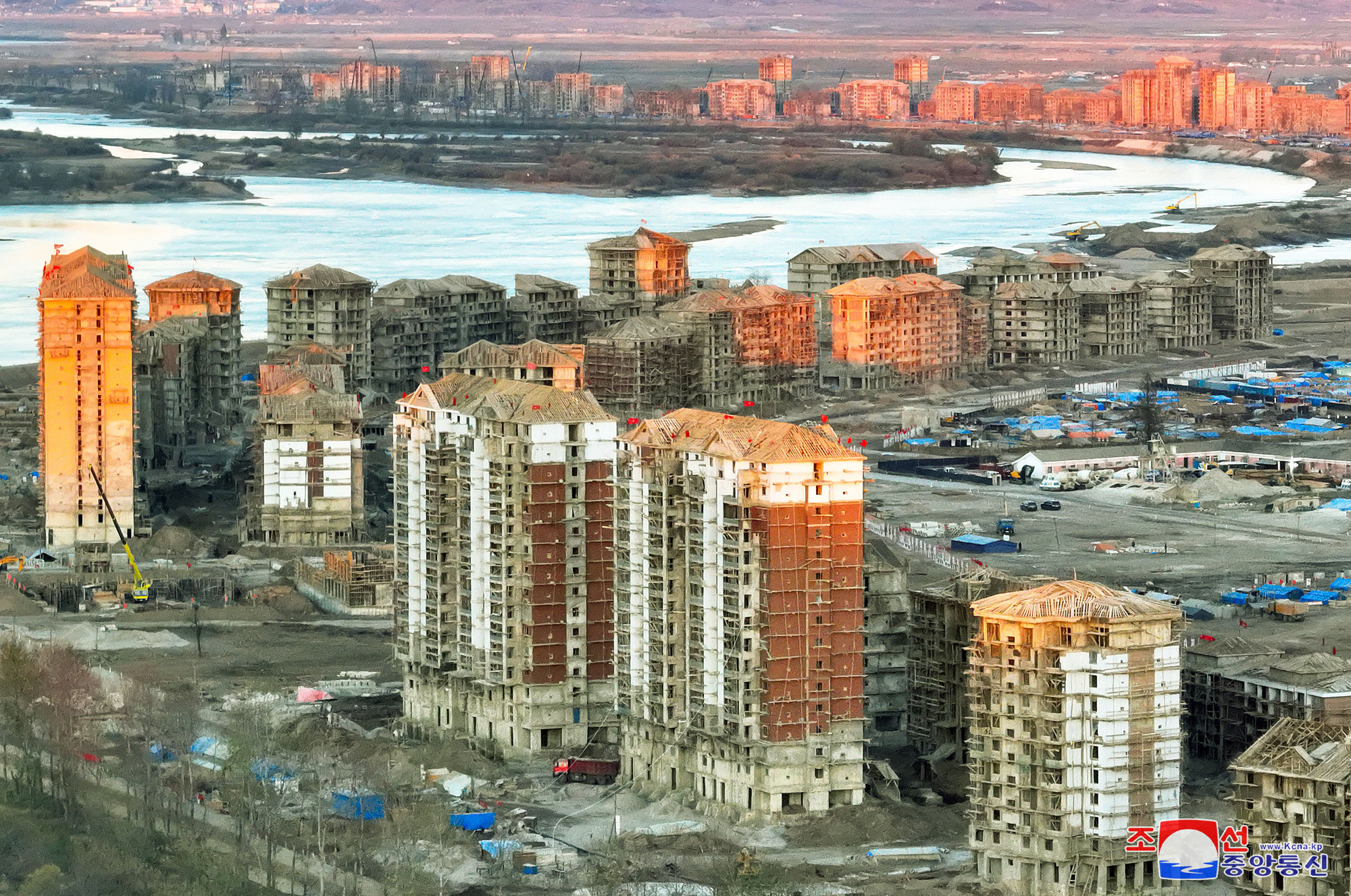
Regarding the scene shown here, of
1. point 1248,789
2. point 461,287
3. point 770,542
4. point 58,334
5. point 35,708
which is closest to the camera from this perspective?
point 1248,789

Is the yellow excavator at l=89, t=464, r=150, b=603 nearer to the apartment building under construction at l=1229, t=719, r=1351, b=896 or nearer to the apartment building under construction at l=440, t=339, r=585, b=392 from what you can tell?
the apartment building under construction at l=440, t=339, r=585, b=392

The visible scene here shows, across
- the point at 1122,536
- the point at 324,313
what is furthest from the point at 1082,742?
the point at 324,313

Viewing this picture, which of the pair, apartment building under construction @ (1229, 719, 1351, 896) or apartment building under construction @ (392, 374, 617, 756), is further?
apartment building under construction @ (392, 374, 617, 756)

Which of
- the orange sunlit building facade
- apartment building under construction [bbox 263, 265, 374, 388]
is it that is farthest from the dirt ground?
apartment building under construction [bbox 263, 265, 374, 388]

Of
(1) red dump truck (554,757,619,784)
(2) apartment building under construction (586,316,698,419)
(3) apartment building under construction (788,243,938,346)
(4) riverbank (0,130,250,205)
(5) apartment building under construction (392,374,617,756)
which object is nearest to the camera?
(1) red dump truck (554,757,619,784)

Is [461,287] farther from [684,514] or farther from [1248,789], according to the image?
[1248,789]

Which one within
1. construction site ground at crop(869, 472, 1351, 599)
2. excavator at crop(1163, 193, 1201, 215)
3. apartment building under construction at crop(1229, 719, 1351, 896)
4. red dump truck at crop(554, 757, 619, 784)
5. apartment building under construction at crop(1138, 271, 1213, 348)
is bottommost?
red dump truck at crop(554, 757, 619, 784)

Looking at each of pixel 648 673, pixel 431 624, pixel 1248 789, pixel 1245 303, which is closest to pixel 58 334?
pixel 431 624

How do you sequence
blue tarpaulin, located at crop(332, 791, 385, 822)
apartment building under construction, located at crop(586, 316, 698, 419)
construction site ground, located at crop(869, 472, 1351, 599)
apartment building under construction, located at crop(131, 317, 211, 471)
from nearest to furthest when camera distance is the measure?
blue tarpaulin, located at crop(332, 791, 385, 822), construction site ground, located at crop(869, 472, 1351, 599), apartment building under construction, located at crop(131, 317, 211, 471), apartment building under construction, located at crop(586, 316, 698, 419)
